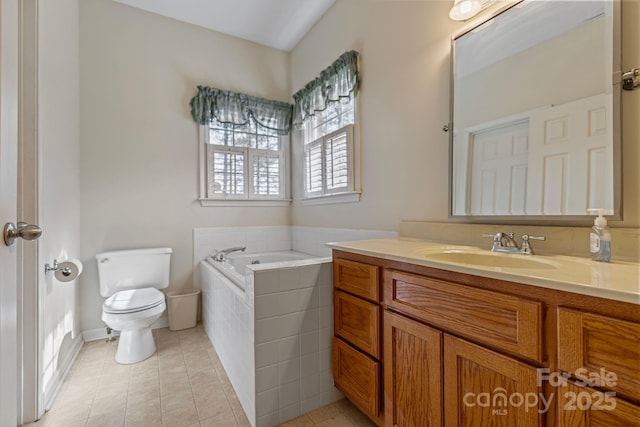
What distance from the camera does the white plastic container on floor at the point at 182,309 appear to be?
2.49 m

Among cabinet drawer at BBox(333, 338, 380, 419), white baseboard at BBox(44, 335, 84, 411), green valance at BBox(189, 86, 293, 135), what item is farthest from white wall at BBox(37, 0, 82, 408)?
cabinet drawer at BBox(333, 338, 380, 419)

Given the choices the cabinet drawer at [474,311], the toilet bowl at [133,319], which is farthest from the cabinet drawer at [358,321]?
the toilet bowl at [133,319]

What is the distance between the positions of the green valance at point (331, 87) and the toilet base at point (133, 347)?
233 centimetres

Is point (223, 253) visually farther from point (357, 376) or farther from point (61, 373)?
point (357, 376)

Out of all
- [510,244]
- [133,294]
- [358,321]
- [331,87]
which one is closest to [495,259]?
[510,244]

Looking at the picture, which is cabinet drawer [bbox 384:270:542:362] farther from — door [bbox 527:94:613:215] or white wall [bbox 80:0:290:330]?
white wall [bbox 80:0:290:330]

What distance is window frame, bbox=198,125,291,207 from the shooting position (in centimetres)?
276

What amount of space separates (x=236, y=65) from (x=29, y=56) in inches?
70.7

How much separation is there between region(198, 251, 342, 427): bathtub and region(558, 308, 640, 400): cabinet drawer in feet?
A: 3.36

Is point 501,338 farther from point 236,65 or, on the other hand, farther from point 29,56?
point 236,65

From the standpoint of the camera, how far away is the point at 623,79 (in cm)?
96

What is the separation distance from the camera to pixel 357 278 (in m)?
1.35

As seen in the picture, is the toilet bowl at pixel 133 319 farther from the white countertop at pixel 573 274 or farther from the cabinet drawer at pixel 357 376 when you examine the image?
the white countertop at pixel 573 274

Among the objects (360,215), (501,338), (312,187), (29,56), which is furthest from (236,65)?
(501,338)
